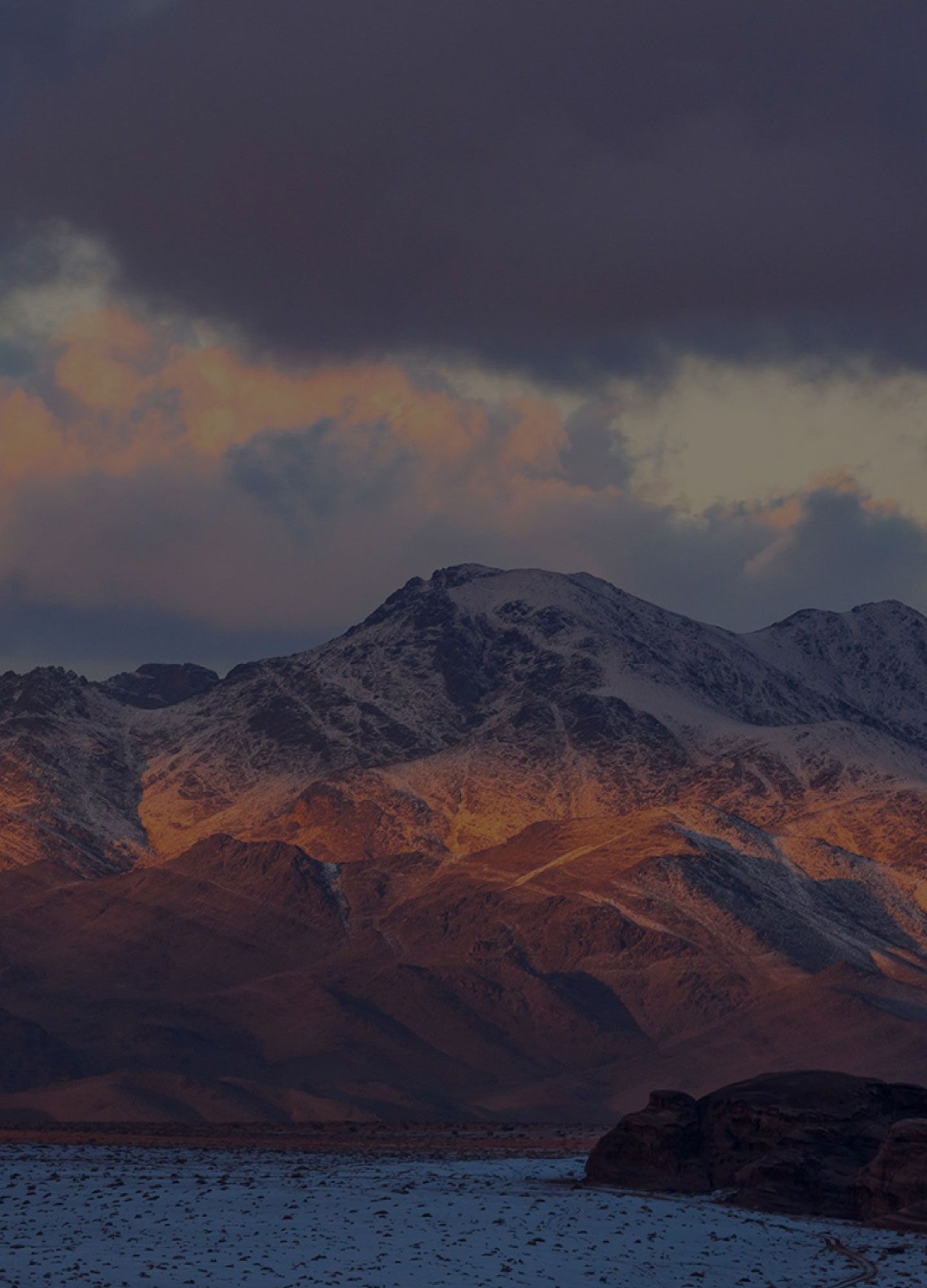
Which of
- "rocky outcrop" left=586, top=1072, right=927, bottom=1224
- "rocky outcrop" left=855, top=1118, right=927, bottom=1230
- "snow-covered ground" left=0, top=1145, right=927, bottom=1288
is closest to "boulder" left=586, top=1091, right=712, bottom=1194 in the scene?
"rocky outcrop" left=586, top=1072, right=927, bottom=1224

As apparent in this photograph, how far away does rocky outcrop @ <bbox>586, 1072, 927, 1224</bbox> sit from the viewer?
A: 7119 cm

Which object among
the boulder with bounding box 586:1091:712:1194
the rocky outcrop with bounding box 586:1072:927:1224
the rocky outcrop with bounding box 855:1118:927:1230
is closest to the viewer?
the rocky outcrop with bounding box 855:1118:927:1230

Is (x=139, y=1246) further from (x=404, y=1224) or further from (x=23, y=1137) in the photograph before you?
(x=23, y=1137)

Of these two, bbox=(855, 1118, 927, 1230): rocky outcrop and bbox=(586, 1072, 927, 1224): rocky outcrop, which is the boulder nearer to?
bbox=(586, 1072, 927, 1224): rocky outcrop

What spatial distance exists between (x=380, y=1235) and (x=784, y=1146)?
64.3 ft

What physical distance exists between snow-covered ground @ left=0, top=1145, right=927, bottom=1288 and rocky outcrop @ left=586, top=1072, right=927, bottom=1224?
2.50 m

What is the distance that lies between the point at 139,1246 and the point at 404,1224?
872 centimetres

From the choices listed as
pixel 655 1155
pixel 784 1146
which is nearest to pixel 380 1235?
pixel 655 1155

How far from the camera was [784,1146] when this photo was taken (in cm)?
7662

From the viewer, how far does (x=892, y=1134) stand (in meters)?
70.2

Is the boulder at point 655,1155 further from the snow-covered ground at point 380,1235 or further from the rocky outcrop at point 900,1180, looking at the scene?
the rocky outcrop at point 900,1180

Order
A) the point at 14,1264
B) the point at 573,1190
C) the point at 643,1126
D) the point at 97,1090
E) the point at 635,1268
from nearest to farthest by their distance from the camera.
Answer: the point at 14,1264 → the point at 635,1268 → the point at 573,1190 → the point at 643,1126 → the point at 97,1090

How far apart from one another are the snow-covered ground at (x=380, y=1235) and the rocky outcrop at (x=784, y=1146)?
2.50 meters

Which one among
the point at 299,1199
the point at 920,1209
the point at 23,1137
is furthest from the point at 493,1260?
the point at 23,1137
